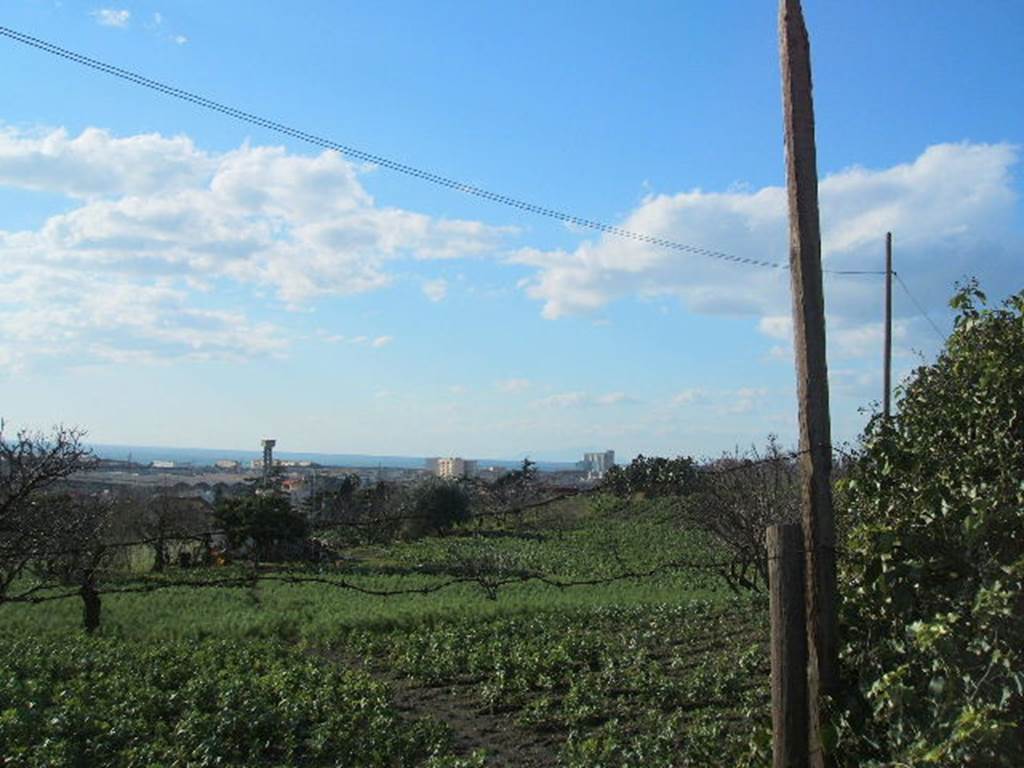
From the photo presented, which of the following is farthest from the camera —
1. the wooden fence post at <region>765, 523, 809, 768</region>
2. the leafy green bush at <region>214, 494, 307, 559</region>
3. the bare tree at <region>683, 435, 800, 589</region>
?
the leafy green bush at <region>214, 494, 307, 559</region>

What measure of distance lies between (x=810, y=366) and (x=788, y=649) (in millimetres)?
1605

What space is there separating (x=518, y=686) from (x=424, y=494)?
41594 millimetres

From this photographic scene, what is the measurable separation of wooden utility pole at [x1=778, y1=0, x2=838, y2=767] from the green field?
803 millimetres

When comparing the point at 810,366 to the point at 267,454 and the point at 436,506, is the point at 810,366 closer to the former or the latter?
the point at 436,506

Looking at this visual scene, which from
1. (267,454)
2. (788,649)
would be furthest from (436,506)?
(788,649)

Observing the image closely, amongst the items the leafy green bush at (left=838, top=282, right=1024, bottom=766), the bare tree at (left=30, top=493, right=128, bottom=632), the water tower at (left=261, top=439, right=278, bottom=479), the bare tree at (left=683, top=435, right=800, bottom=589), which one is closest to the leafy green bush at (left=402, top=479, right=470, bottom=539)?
the water tower at (left=261, top=439, right=278, bottom=479)

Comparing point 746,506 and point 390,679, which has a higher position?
point 746,506

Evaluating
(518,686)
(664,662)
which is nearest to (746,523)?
(664,662)

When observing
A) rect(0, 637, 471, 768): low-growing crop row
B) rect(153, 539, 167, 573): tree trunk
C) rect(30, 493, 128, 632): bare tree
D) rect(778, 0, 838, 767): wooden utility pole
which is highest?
rect(778, 0, 838, 767): wooden utility pole

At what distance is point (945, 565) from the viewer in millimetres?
5359

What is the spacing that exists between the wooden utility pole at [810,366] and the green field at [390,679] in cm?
80

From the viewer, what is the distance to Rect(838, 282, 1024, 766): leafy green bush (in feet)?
15.3

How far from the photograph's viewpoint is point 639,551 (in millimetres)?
41781

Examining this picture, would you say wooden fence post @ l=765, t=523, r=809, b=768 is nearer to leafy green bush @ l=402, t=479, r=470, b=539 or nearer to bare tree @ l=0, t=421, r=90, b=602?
bare tree @ l=0, t=421, r=90, b=602
